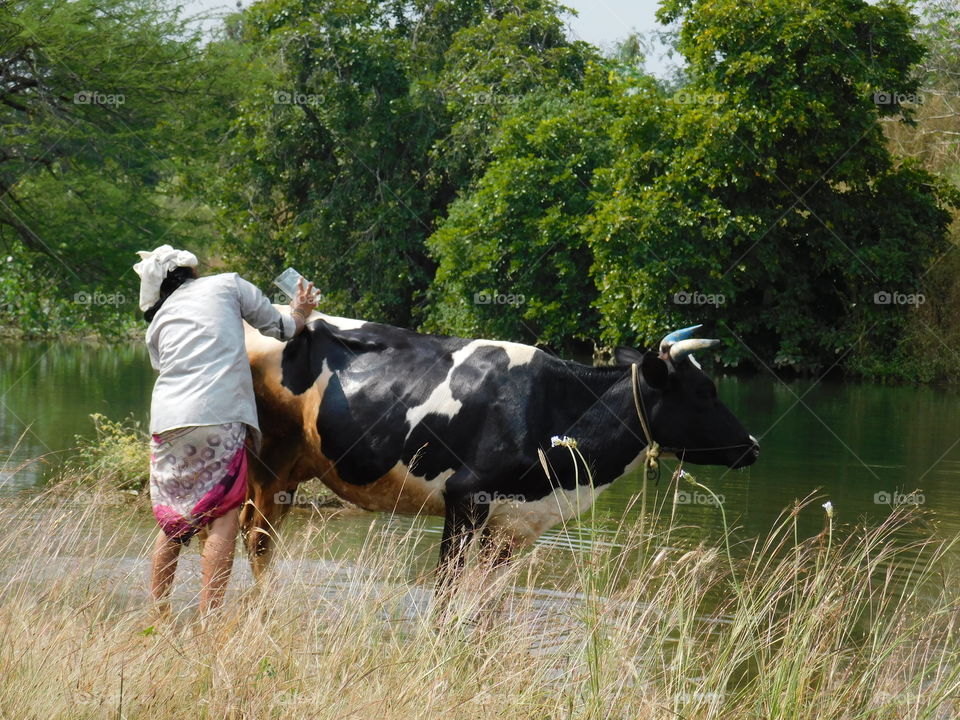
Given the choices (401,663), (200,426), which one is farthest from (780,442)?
(401,663)

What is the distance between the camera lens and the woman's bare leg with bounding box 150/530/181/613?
5.50 m

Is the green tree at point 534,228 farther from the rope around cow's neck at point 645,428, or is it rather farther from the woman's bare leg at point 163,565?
the woman's bare leg at point 163,565

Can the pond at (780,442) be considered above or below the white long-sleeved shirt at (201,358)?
below

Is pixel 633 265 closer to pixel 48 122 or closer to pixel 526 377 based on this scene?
pixel 48 122

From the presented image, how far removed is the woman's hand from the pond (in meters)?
1.70

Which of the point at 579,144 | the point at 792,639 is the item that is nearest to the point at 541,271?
the point at 579,144

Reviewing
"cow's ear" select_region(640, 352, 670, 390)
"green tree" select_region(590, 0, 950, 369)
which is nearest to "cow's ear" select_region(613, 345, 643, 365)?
"cow's ear" select_region(640, 352, 670, 390)

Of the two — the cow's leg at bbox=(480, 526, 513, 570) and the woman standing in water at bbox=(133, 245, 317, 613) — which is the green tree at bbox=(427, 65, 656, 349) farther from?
the woman standing in water at bbox=(133, 245, 317, 613)

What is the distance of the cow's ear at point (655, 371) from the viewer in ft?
22.9

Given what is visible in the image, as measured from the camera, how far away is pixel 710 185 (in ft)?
97.9

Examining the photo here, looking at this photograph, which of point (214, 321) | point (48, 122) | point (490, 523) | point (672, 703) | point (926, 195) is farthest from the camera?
point (926, 195)

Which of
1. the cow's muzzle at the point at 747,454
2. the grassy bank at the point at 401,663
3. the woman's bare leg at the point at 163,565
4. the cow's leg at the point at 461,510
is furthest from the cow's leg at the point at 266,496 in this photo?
the cow's muzzle at the point at 747,454

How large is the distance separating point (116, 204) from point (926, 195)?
2293cm

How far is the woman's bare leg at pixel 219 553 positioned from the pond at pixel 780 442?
167cm
